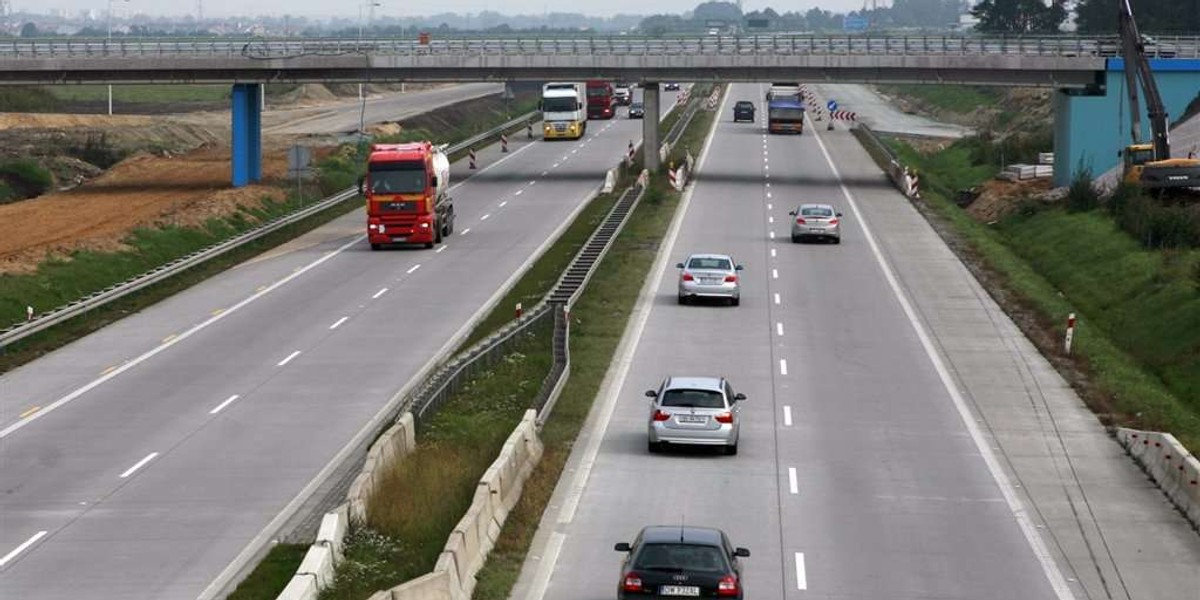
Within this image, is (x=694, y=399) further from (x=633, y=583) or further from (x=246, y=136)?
(x=246, y=136)

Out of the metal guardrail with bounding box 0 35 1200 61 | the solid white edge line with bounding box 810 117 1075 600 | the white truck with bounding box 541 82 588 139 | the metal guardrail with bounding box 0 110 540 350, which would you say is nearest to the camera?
the solid white edge line with bounding box 810 117 1075 600

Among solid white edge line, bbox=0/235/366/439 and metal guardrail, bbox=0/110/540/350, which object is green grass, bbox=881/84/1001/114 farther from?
solid white edge line, bbox=0/235/366/439

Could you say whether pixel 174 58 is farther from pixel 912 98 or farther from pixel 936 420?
pixel 912 98

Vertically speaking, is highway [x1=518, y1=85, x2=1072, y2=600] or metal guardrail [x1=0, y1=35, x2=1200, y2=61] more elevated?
metal guardrail [x1=0, y1=35, x2=1200, y2=61]

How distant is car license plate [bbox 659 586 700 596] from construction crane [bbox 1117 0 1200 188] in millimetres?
54504

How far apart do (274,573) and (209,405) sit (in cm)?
1427

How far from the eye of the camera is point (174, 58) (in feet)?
285

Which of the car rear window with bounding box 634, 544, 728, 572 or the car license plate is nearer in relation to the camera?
the car license plate

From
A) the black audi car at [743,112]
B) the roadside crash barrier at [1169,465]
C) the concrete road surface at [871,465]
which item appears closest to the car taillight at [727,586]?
the concrete road surface at [871,465]

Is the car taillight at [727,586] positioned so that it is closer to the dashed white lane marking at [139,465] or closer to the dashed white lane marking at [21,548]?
the dashed white lane marking at [21,548]

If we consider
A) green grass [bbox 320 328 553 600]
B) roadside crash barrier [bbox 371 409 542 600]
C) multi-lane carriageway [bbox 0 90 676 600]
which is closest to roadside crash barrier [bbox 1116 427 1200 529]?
roadside crash barrier [bbox 371 409 542 600]

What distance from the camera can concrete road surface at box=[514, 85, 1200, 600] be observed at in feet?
88.7

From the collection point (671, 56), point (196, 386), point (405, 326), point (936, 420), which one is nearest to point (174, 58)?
point (671, 56)

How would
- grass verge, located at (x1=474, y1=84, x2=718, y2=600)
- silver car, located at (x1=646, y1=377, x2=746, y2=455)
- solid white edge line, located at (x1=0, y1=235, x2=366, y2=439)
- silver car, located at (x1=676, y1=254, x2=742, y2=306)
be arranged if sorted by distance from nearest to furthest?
grass verge, located at (x1=474, y1=84, x2=718, y2=600)
silver car, located at (x1=646, y1=377, x2=746, y2=455)
solid white edge line, located at (x1=0, y1=235, x2=366, y2=439)
silver car, located at (x1=676, y1=254, x2=742, y2=306)
